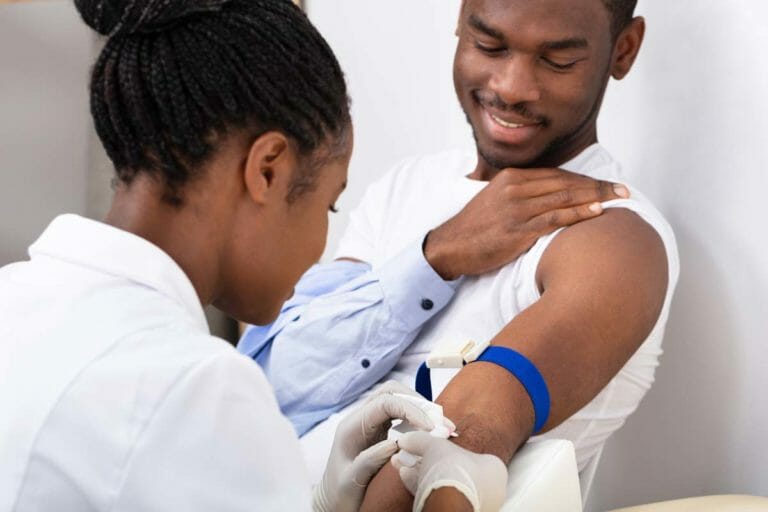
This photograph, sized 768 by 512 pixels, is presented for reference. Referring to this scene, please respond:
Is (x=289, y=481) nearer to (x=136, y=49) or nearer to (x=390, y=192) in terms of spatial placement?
(x=136, y=49)

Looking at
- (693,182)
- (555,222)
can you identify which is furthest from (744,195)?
(555,222)

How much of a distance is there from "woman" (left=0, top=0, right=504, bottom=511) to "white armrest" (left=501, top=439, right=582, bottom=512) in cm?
9

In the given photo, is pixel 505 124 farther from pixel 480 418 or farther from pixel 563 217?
pixel 480 418

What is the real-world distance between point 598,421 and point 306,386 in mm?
453

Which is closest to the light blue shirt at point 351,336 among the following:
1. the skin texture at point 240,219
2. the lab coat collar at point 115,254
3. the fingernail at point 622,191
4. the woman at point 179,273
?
the fingernail at point 622,191

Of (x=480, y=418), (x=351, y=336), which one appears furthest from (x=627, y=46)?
(x=480, y=418)

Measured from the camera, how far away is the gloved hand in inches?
47.6

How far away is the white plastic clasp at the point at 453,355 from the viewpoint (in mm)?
1411

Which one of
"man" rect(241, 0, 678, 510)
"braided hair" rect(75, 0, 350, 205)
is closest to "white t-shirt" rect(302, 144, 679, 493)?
"man" rect(241, 0, 678, 510)

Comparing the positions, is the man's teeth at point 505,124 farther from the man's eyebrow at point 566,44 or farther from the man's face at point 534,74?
the man's eyebrow at point 566,44

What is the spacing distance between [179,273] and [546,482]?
0.50 meters

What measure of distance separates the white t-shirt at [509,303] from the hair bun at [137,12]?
700mm

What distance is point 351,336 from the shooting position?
1794 millimetres

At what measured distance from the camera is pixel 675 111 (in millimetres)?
1979
